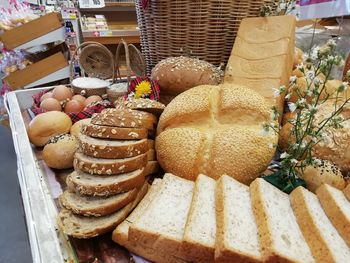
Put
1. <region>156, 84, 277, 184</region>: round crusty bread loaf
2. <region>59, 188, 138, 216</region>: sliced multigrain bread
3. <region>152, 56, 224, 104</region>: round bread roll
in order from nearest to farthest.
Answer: <region>59, 188, 138, 216</region>: sliced multigrain bread
<region>156, 84, 277, 184</region>: round crusty bread loaf
<region>152, 56, 224, 104</region>: round bread roll

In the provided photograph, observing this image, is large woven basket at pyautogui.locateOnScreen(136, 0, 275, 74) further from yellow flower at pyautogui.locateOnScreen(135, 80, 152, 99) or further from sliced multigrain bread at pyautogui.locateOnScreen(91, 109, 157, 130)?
sliced multigrain bread at pyautogui.locateOnScreen(91, 109, 157, 130)

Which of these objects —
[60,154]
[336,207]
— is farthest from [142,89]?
[336,207]

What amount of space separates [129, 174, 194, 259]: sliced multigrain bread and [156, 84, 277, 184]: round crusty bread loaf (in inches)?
4.6

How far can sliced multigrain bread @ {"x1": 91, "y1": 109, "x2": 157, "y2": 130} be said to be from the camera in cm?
105

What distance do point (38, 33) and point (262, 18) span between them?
250cm

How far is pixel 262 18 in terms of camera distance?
1518 mm

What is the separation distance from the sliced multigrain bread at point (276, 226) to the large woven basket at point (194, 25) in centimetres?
91

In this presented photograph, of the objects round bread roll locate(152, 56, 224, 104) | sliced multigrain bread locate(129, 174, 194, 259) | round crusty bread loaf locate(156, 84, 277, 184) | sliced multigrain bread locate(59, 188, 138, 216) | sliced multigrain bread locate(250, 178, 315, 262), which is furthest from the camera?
round bread roll locate(152, 56, 224, 104)

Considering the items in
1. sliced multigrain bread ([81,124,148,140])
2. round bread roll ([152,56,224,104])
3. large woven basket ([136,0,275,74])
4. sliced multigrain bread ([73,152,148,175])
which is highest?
large woven basket ([136,0,275,74])

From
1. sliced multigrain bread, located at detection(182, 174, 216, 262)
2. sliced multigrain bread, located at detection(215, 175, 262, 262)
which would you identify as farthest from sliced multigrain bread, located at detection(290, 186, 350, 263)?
sliced multigrain bread, located at detection(182, 174, 216, 262)

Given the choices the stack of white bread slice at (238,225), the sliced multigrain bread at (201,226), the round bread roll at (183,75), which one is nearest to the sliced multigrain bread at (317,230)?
the stack of white bread slice at (238,225)

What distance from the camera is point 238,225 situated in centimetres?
77

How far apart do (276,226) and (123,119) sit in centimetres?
63

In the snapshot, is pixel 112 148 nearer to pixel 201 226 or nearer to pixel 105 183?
pixel 105 183
